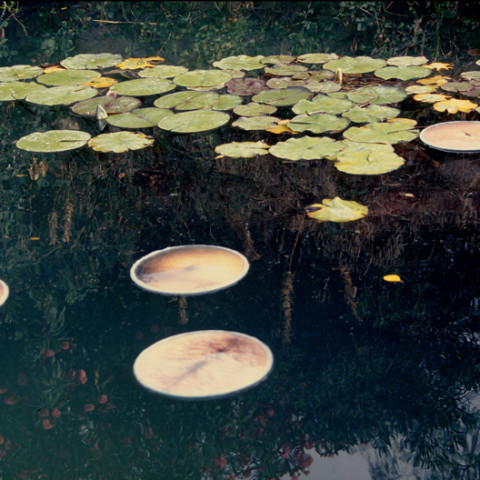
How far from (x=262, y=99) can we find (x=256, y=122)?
0.37m

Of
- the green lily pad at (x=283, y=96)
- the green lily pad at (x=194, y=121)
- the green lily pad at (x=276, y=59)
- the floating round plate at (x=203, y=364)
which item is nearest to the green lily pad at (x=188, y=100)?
the green lily pad at (x=194, y=121)

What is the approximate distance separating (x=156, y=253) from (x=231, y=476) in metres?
1.01

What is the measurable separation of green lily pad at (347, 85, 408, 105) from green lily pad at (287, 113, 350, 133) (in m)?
0.33

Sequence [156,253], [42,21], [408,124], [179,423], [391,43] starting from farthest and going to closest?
[42,21] < [391,43] < [408,124] < [156,253] < [179,423]

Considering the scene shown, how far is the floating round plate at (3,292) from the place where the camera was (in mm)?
2115

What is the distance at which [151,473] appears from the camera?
1.51 meters

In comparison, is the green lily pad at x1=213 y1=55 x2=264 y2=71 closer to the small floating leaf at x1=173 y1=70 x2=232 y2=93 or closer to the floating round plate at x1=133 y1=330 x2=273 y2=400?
the small floating leaf at x1=173 y1=70 x2=232 y2=93

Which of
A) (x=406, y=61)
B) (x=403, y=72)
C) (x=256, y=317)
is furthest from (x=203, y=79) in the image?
(x=256, y=317)

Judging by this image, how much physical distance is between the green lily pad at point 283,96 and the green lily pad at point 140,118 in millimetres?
550

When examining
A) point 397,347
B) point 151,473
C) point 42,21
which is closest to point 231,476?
point 151,473

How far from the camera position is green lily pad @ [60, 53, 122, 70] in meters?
4.62

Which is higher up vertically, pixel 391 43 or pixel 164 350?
pixel 391 43

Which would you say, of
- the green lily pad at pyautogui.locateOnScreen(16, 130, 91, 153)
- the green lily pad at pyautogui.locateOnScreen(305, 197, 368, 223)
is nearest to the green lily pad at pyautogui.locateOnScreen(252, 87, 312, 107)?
the green lily pad at pyautogui.locateOnScreen(16, 130, 91, 153)

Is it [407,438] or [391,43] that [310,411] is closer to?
[407,438]
